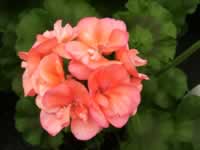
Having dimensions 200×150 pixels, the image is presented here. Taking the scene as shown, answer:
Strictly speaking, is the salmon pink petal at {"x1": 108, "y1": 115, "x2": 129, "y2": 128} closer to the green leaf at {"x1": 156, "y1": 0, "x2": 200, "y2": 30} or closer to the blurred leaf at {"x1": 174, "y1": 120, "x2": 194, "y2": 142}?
the blurred leaf at {"x1": 174, "y1": 120, "x2": 194, "y2": 142}

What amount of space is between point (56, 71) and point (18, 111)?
15.4 inches

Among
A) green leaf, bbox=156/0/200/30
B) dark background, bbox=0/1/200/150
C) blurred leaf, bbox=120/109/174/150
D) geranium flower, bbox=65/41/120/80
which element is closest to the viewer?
geranium flower, bbox=65/41/120/80

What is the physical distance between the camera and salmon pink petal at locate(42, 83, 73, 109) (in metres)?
0.86

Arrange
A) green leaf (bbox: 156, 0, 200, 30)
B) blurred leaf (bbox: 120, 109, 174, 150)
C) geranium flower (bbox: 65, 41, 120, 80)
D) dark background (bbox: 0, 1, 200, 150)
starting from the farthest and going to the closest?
1. dark background (bbox: 0, 1, 200, 150)
2. green leaf (bbox: 156, 0, 200, 30)
3. blurred leaf (bbox: 120, 109, 174, 150)
4. geranium flower (bbox: 65, 41, 120, 80)

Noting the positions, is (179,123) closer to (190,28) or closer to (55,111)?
(55,111)

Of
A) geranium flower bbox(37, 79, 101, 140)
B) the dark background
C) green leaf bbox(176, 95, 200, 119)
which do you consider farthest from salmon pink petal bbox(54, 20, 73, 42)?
the dark background

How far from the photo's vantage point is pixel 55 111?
35.3 inches

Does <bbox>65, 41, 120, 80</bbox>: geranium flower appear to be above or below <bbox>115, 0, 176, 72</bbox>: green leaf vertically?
above

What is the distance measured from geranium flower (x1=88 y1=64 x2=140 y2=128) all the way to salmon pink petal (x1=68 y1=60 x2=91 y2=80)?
12mm

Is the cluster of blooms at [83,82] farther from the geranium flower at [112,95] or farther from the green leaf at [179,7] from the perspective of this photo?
the green leaf at [179,7]

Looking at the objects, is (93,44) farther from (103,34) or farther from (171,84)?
(171,84)

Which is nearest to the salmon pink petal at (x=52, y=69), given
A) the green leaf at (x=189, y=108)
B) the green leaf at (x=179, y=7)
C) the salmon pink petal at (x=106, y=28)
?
the salmon pink petal at (x=106, y=28)

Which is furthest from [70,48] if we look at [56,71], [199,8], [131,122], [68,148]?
[199,8]

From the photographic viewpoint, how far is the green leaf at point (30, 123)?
4.06 feet
